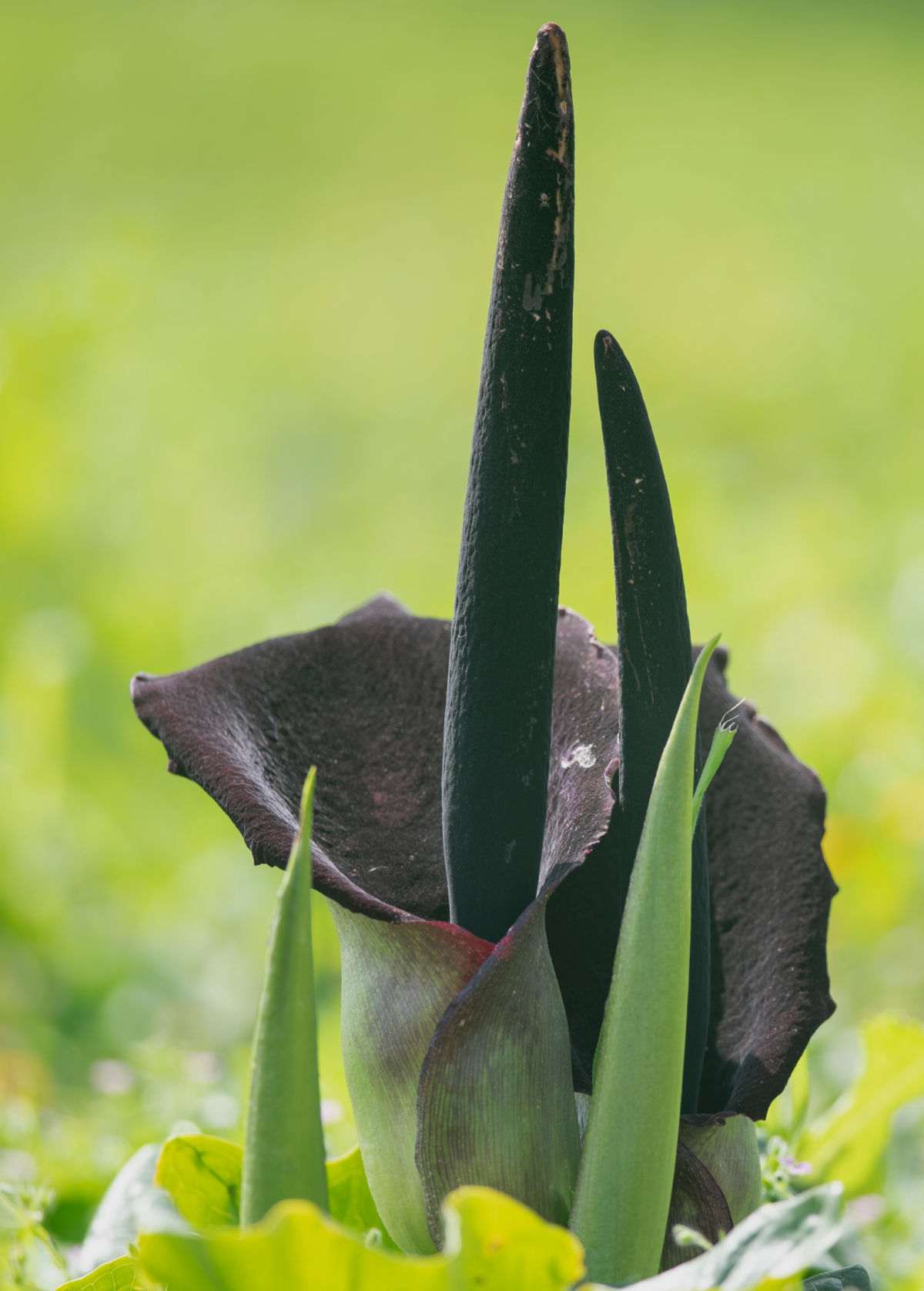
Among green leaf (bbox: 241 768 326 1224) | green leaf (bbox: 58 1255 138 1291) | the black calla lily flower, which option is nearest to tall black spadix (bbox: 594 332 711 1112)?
the black calla lily flower

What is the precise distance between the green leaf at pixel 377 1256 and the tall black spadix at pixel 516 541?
0.10 metres

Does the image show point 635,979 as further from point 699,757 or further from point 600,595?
point 600,595

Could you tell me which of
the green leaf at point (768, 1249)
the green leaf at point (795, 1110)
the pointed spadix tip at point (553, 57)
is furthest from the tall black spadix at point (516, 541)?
the green leaf at point (795, 1110)

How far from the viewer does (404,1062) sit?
1.34 feet

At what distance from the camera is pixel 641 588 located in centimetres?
41

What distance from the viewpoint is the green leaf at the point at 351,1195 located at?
536 mm

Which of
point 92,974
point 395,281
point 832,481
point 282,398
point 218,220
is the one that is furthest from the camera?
point 218,220

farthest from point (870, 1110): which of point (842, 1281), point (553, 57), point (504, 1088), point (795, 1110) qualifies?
point (553, 57)

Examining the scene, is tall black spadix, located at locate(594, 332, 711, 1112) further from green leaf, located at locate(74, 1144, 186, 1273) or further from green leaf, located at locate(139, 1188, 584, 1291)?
green leaf, located at locate(74, 1144, 186, 1273)

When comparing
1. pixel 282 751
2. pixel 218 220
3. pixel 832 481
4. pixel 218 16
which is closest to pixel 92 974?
pixel 282 751

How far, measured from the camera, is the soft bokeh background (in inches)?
54.9

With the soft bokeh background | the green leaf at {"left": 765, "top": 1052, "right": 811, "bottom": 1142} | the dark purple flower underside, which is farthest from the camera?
the soft bokeh background

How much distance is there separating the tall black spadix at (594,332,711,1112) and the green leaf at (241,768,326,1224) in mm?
108

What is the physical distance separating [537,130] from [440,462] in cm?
206
